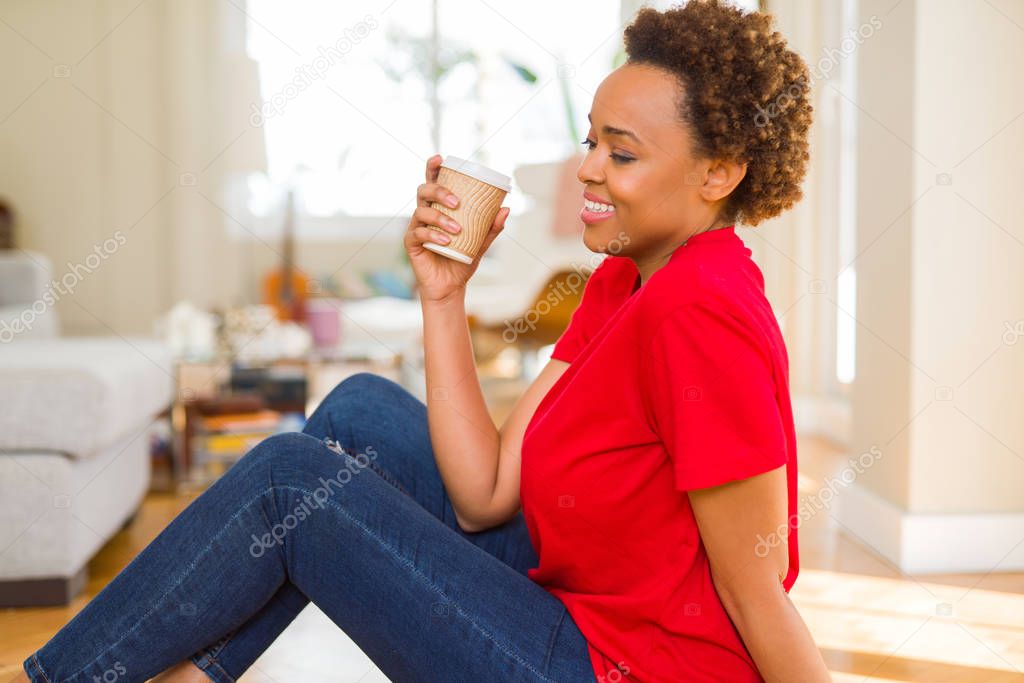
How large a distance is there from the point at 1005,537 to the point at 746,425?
1608mm

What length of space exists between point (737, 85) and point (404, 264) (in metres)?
5.38

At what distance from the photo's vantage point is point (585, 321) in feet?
3.83

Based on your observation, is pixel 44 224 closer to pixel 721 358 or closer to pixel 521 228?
pixel 521 228

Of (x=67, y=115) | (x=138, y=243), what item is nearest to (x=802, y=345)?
(x=138, y=243)

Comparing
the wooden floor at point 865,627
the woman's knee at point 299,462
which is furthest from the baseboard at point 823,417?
the woman's knee at point 299,462

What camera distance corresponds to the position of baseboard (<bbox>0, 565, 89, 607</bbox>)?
1.83 m

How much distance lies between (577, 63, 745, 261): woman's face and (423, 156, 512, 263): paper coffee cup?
0.33 ft

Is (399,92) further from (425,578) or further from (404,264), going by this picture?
(425,578)

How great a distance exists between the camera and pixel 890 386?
7.28ft

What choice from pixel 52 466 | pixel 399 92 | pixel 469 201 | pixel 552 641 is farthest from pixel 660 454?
pixel 399 92

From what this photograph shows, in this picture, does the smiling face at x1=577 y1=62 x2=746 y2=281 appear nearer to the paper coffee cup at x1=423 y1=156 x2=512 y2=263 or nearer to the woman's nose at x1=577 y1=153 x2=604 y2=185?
the woman's nose at x1=577 y1=153 x2=604 y2=185

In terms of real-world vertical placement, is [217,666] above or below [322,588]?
below

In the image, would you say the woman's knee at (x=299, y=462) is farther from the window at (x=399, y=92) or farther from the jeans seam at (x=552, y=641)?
the window at (x=399, y=92)

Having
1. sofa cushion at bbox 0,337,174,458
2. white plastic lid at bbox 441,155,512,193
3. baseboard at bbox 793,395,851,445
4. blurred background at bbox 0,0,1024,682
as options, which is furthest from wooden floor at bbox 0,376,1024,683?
baseboard at bbox 793,395,851,445
